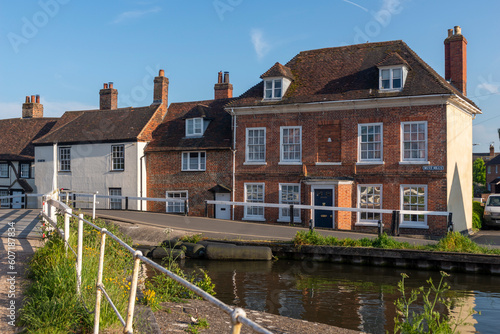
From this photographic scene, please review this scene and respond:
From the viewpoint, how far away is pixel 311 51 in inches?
1167

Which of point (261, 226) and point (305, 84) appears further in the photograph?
point (305, 84)

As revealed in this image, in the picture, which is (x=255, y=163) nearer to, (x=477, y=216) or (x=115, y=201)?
(x=115, y=201)

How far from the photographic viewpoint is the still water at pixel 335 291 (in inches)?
418

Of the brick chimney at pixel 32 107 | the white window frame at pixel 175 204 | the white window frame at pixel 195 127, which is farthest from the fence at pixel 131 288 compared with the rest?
the brick chimney at pixel 32 107

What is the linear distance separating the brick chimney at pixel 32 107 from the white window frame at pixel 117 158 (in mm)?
14766

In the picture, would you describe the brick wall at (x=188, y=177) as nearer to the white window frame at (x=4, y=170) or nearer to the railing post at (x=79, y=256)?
the white window frame at (x=4, y=170)

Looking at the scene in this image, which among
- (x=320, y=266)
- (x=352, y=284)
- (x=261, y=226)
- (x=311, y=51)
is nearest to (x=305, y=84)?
(x=311, y=51)

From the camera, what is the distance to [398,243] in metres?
18.0

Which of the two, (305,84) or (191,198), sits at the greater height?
(305,84)

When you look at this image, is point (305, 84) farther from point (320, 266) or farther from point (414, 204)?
point (320, 266)

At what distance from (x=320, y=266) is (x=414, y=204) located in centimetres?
901

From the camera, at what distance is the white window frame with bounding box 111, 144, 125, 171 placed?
1280 inches

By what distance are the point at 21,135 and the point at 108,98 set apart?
906 cm

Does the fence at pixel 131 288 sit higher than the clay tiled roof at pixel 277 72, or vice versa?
the clay tiled roof at pixel 277 72
